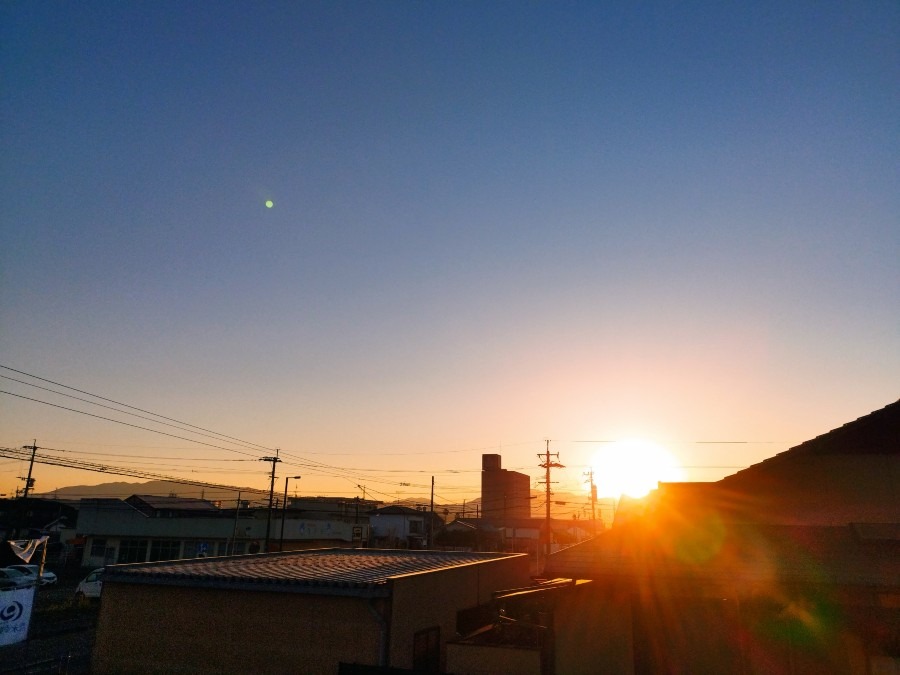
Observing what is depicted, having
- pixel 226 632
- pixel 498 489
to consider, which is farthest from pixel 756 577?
pixel 498 489

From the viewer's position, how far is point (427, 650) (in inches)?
651

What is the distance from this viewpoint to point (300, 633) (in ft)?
48.3

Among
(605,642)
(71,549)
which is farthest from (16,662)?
(71,549)

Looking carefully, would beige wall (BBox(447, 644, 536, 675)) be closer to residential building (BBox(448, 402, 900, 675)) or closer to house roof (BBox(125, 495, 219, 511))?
residential building (BBox(448, 402, 900, 675))

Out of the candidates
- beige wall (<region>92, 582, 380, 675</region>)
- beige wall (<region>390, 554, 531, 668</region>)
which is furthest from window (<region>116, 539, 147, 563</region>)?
beige wall (<region>390, 554, 531, 668</region>)

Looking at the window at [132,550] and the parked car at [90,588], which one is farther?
the window at [132,550]

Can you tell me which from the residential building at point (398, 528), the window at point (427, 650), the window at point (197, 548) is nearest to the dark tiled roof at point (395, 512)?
the residential building at point (398, 528)

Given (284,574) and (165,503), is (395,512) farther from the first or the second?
(284,574)

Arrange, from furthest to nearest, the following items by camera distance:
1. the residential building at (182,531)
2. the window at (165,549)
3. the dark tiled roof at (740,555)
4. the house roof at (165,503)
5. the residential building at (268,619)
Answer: the house roof at (165,503) < the window at (165,549) < the residential building at (182,531) < the residential building at (268,619) < the dark tiled roof at (740,555)

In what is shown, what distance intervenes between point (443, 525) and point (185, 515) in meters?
42.1

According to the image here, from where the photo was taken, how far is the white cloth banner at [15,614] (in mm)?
17594

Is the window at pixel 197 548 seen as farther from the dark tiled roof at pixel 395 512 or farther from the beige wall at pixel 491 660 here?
the beige wall at pixel 491 660

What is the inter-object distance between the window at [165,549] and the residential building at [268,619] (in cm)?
4143

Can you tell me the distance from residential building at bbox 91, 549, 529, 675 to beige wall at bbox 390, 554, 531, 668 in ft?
0.11
